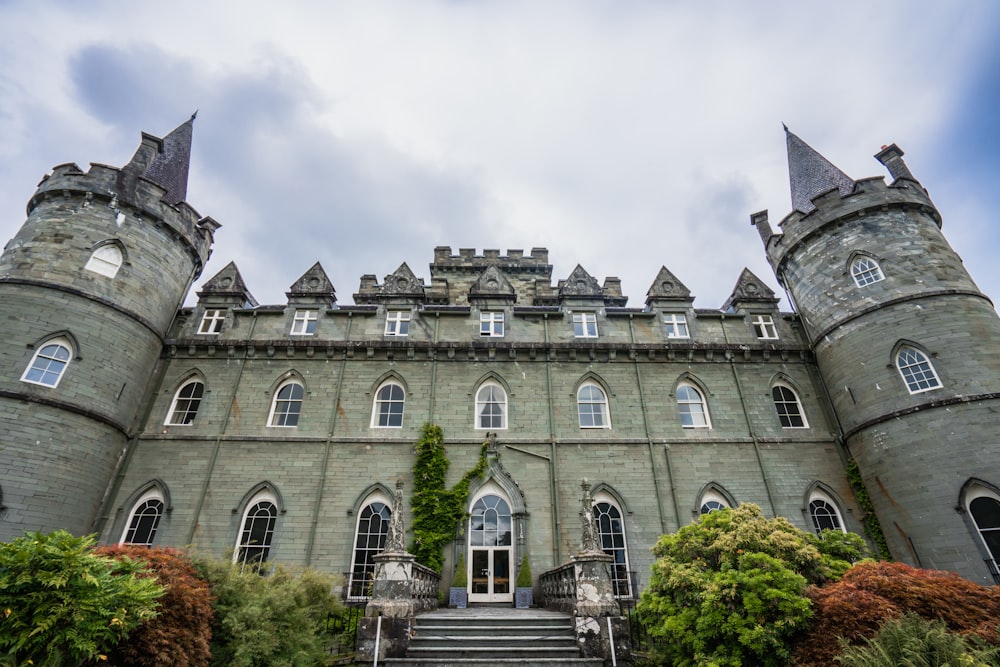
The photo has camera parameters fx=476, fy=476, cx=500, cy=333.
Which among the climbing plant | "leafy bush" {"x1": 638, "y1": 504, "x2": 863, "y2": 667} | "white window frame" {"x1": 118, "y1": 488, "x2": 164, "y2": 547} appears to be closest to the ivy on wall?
"leafy bush" {"x1": 638, "y1": 504, "x2": 863, "y2": 667}

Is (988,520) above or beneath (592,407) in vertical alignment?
beneath

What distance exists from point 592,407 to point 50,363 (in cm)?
1795

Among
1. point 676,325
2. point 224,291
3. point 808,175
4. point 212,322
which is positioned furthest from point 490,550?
point 808,175

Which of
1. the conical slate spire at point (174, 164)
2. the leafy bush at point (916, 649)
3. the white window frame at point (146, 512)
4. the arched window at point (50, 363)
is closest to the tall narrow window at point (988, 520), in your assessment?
the leafy bush at point (916, 649)

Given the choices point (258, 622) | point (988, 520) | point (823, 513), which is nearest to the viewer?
point (258, 622)

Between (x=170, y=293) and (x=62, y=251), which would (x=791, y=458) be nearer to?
(x=170, y=293)

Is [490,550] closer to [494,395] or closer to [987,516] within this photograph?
[494,395]

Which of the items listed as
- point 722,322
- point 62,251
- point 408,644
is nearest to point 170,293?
point 62,251

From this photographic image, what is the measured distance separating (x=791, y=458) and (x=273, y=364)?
19.5m

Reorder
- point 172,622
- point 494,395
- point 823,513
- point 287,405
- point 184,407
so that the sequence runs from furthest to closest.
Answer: point 494,395 < point 287,405 < point 184,407 < point 823,513 < point 172,622

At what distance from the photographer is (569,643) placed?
10.2 metres

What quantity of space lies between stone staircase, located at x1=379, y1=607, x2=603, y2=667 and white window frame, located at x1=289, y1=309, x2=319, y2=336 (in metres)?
12.1

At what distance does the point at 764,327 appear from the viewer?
65.5 ft

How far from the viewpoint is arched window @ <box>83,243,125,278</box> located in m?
16.4
